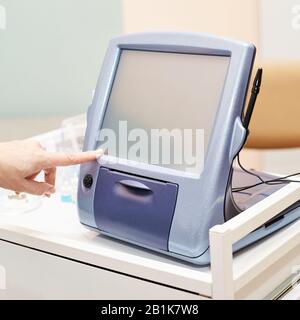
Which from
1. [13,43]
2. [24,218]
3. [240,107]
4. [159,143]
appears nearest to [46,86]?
[13,43]

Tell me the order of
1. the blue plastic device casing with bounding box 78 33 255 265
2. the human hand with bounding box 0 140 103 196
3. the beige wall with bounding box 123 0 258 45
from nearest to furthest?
the blue plastic device casing with bounding box 78 33 255 265
the human hand with bounding box 0 140 103 196
the beige wall with bounding box 123 0 258 45

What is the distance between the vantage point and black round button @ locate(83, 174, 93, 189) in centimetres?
100

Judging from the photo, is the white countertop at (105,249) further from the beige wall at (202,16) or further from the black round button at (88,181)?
the beige wall at (202,16)

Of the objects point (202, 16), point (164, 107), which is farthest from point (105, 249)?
point (202, 16)

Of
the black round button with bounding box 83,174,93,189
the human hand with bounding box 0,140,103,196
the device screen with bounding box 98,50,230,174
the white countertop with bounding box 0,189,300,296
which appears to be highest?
the device screen with bounding box 98,50,230,174

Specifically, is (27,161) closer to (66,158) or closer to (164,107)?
(66,158)

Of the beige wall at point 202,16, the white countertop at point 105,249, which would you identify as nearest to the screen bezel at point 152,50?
the white countertop at point 105,249

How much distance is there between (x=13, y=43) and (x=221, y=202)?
3.34 feet

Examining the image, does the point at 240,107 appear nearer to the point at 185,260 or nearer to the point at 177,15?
the point at 185,260

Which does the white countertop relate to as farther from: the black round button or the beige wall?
the beige wall

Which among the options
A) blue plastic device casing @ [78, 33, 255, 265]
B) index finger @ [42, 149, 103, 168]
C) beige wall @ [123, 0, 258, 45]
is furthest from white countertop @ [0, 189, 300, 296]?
beige wall @ [123, 0, 258, 45]

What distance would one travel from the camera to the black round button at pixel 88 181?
39.4 inches

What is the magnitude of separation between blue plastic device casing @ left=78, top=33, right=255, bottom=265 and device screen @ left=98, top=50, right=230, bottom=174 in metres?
0.01

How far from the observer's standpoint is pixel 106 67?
1021 mm
